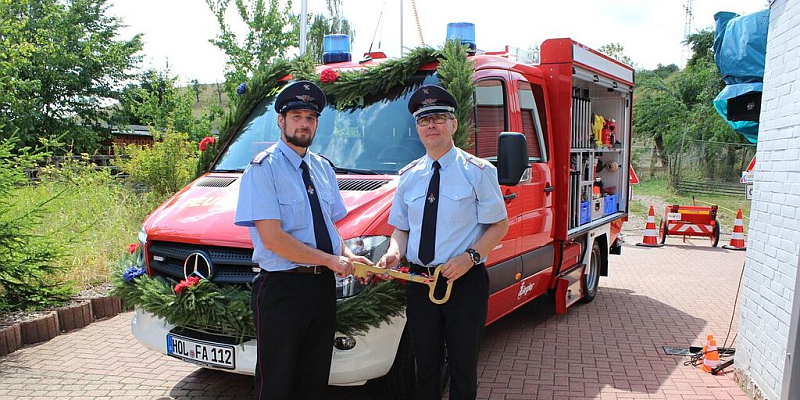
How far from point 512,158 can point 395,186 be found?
2.62 ft

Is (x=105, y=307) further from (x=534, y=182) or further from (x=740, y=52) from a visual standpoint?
(x=740, y=52)

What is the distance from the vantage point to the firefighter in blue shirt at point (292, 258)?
2.91 meters

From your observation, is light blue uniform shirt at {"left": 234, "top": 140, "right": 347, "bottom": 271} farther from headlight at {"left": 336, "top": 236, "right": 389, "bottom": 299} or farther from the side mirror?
the side mirror

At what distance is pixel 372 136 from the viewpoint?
14.5 feet

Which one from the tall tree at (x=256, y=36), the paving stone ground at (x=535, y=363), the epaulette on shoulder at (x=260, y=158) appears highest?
the tall tree at (x=256, y=36)

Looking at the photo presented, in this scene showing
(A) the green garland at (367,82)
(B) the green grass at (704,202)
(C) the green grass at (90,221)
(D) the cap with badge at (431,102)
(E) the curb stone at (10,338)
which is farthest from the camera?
(B) the green grass at (704,202)

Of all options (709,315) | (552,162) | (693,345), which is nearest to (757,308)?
(693,345)

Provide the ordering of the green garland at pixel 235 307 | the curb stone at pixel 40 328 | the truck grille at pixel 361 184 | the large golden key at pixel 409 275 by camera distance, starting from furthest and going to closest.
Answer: the curb stone at pixel 40 328
the truck grille at pixel 361 184
the green garland at pixel 235 307
the large golden key at pixel 409 275

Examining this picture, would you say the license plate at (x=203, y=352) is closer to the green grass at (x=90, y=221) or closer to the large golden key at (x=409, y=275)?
the large golden key at (x=409, y=275)

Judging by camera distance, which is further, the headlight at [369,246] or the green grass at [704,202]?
the green grass at [704,202]

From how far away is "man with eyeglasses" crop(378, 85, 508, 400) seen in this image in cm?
316

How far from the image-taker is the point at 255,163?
2971 millimetres

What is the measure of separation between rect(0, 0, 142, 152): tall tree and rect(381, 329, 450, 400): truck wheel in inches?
886

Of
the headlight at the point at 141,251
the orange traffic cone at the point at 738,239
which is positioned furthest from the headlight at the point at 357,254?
the orange traffic cone at the point at 738,239
